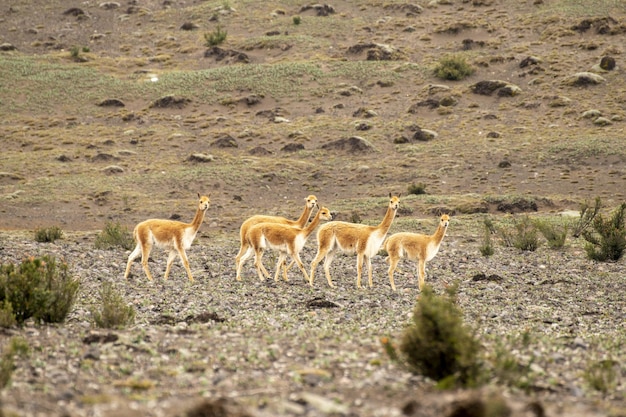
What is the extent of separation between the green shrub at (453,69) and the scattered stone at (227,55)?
15707 mm

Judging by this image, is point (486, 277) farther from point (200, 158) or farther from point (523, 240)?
point (200, 158)

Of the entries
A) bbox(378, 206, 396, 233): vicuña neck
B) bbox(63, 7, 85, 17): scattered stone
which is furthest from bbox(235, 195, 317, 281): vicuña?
bbox(63, 7, 85, 17): scattered stone

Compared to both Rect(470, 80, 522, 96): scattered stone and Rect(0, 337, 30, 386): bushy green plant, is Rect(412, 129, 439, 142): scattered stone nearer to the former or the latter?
Rect(470, 80, 522, 96): scattered stone

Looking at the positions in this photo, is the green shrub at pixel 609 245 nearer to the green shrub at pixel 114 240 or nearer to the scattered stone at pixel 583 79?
the green shrub at pixel 114 240

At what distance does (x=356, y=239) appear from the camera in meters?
17.7

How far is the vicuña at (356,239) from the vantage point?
17641mm

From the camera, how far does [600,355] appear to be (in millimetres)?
10773

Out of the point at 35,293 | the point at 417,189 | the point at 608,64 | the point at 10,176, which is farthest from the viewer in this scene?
the point at 608,64

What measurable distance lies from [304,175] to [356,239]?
975 inches

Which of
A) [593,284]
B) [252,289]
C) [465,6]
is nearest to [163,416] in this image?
[252,289]

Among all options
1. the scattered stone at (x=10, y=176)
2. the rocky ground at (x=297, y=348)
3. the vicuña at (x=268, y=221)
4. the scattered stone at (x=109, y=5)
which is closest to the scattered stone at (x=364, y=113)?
the scattered stone at (x=10, y=176)

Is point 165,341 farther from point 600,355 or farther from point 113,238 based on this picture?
point 113,238

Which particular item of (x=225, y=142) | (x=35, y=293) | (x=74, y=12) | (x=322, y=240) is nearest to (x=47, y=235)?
(x=322, y=240)

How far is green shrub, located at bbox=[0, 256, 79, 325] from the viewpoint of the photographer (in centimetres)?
1145
